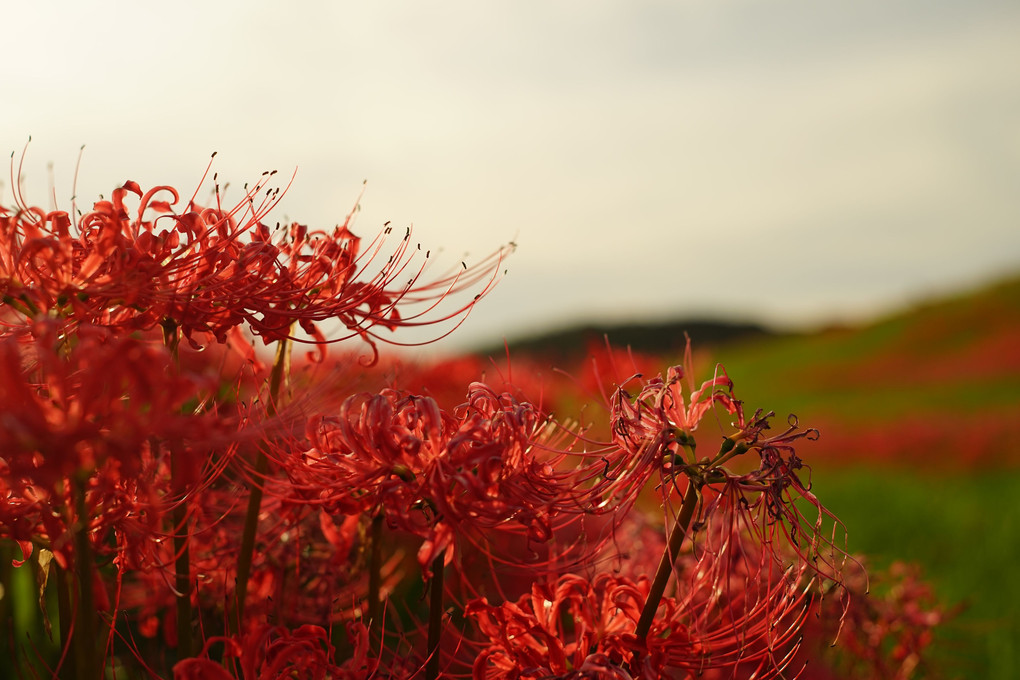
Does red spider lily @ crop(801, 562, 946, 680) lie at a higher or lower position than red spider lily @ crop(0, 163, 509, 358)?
lower

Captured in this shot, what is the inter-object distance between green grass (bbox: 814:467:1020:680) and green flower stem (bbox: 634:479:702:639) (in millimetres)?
1527

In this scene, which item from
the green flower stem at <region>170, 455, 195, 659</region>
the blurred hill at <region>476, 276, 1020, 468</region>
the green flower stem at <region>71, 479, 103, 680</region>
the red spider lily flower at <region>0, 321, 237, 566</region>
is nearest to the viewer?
the red spider lily flower at <region>0, 321, 237, 566</region>

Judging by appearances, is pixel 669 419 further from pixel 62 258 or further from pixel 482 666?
pixel 62 258

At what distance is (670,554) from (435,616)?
0.96ft

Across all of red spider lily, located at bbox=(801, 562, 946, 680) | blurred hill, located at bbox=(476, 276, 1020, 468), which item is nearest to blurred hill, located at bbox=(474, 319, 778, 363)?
blurred hill, located at bbox=(476, 276, 1020, 468)

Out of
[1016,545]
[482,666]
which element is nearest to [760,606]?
[482,666]

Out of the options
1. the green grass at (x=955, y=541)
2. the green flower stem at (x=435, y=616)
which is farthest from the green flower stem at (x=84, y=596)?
the green grass at (x=955, y=541)

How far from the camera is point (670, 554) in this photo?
3.14ft

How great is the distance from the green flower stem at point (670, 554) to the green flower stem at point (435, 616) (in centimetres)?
23

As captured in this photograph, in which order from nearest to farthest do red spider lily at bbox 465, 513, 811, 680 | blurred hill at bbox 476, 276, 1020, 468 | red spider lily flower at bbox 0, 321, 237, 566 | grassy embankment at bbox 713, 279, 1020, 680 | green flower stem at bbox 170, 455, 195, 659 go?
red spider lily flower at bbox 0, 321, 237, 566
red spider lily at bbox 465, 513, 811, 680
green flower stem at bbox 170, 455, 195, 659
grassy embankment at bbox 713, 279, 1020, 680
blurred hill at bbox 476, 276, 1020, 468

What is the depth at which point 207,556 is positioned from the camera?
1569 mm

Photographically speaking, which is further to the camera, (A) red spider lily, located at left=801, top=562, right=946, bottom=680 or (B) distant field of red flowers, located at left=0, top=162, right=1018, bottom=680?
(A) red spider lily, located at left=801, top=562, right=946, bottom=680

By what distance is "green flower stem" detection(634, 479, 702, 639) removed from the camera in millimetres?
940

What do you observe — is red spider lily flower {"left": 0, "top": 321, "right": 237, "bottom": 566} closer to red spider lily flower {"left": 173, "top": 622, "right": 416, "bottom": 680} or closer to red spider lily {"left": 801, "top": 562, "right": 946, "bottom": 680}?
red spider lily flower {"left": 173, "top": 622, "right": 416, "bottom": 680}
